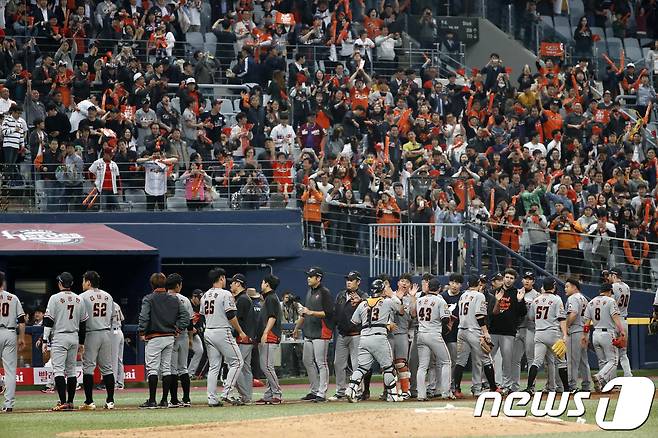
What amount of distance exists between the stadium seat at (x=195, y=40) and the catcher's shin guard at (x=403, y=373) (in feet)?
44.3

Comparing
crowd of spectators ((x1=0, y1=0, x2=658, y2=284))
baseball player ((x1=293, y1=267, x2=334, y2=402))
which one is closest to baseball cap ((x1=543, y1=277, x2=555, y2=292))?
baseball player ((x1=293, y1=267, x2=334, y2=402))

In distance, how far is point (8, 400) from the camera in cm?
1959

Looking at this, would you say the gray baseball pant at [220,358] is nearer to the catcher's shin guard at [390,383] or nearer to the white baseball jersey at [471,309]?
the catcher's shin guard at [390,383]

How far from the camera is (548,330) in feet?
70.7

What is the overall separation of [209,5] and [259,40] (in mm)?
2335

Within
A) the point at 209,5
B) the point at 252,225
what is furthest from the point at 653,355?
the point at 209,5

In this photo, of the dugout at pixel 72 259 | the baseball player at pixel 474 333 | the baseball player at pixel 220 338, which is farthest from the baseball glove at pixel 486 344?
the dugout at pixel 72 259

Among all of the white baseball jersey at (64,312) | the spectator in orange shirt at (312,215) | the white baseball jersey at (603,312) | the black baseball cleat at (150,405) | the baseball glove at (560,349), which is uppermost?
the spectator in orange shirt at (312,215)

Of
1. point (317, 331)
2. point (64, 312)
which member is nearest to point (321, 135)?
point (317, 331)

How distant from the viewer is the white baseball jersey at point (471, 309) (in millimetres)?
21406

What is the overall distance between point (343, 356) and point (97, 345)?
4.00 meters

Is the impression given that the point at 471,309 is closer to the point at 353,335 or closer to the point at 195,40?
the point at 353,335

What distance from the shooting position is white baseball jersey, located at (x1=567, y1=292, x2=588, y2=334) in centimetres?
2195

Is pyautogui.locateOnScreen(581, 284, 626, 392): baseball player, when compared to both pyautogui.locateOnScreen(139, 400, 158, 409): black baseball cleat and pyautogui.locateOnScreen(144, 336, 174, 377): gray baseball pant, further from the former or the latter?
pyautogui.locateOnScreen(139, 400, 158, 409): black baseball cleat
